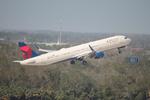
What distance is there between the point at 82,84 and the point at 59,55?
115 ft

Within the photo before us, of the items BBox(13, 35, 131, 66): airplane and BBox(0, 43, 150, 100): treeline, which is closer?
BBox(13, 35, 131, 66): airplane

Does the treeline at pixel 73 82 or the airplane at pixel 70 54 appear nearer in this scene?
the airplane at pixel 70 54

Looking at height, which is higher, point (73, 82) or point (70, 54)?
point (70, 54)

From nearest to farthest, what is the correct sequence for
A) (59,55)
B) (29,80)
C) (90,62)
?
(59,55)
(29,80)
(90,62)

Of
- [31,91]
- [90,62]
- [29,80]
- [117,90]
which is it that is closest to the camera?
[31,91]

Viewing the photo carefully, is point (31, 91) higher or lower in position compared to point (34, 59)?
lower

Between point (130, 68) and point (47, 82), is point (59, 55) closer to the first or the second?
point (47, 82)

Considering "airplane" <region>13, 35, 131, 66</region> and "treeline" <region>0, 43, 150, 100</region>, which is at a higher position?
"airplane" <region>13, 35, 131, 66</region>

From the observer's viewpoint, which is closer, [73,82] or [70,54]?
[70,54]

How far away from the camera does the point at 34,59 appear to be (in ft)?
360

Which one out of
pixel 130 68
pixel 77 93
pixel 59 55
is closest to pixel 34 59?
pixel 59 55

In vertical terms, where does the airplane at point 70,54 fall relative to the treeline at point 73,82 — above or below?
above

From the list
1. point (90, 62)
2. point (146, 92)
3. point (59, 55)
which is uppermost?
point (59, 55)

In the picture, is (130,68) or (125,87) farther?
(130,68)
